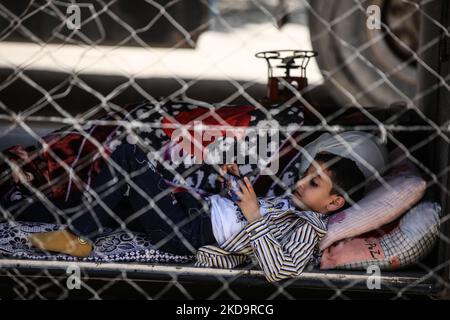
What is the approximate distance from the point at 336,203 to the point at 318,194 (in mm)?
52

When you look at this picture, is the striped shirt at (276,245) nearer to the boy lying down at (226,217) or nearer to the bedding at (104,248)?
the boy lying down at (226,217)

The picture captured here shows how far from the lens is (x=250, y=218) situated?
1.47 m

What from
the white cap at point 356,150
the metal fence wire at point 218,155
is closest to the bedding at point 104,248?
the metal fence wire at point 218,155

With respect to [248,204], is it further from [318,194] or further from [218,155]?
[218,155]

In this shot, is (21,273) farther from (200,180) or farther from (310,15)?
(310,15)

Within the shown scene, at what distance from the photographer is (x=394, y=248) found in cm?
149

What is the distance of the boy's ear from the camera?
5.15ft

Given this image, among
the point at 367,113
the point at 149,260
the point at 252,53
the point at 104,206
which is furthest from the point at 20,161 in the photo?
the point at 252,53

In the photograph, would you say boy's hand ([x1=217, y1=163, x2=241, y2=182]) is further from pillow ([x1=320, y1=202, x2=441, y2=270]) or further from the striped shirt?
pillow ([x1=320, y1=202, x2=441, y2=270])

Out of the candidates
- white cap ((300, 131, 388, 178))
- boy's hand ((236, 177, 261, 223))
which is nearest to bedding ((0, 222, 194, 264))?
boy's hand ((236, 177, 261, 223))

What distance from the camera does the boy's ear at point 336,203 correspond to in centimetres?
157

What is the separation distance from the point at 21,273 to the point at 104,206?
0.79ft

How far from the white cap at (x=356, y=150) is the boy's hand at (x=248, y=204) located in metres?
0.27

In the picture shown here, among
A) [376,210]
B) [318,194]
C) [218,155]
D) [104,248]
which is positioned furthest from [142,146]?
[376,210]
